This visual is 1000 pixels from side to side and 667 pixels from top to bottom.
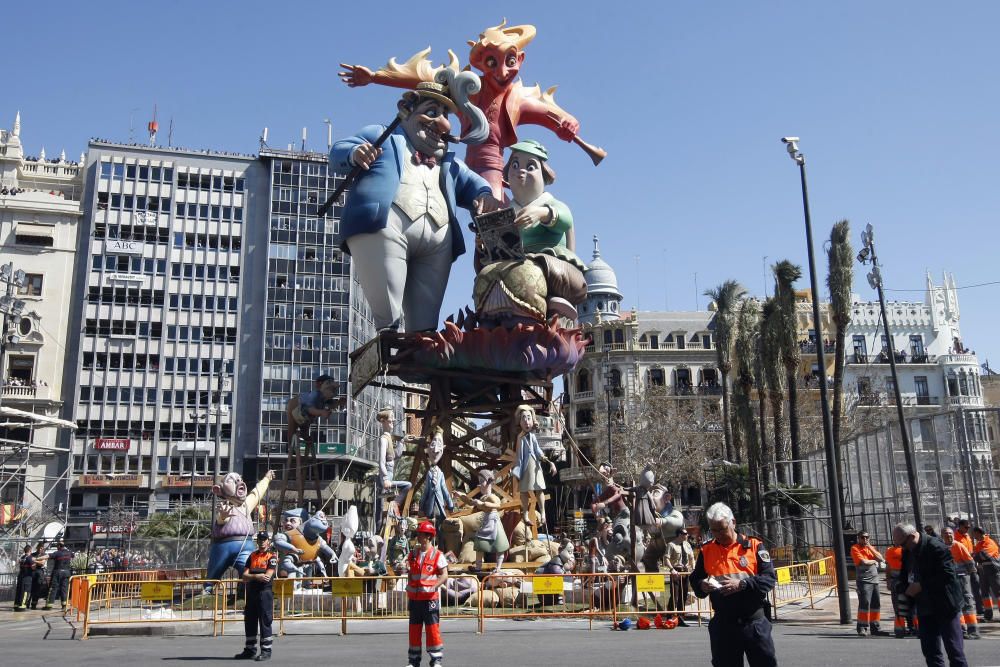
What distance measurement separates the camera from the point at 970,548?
15.0 m

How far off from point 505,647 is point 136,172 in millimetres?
60997

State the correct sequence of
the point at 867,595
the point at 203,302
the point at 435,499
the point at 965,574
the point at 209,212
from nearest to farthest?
the point at 867,595
the point at 965,574
the point at 435,499
the point at 203,302
the point at 209,212

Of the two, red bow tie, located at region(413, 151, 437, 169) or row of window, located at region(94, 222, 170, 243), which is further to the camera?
row of window, located at region(94, 222, 170, 243)

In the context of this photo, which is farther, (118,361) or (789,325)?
(118,361)

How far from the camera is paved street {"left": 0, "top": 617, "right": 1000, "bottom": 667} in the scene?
10.5 m

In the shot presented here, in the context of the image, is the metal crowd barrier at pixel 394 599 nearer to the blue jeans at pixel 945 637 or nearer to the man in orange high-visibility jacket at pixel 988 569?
the man in orange high-visibility jacket at pixel 988 569

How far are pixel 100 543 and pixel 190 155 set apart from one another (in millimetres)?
30102

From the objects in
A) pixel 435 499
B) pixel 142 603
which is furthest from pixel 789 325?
pixel 142 603

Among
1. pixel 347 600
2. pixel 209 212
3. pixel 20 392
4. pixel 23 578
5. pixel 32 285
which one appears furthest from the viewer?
pixel 209 212

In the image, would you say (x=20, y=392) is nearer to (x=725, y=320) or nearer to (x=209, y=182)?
(x=209, y=182)

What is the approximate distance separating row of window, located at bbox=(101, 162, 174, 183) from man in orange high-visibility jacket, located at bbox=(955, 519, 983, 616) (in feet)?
202

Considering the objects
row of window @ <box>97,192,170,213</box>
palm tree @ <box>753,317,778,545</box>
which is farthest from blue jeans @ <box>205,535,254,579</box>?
row of window @ <box>97,192,170,213</box>

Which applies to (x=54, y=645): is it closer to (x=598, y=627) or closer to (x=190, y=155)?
(x=598, y=627)

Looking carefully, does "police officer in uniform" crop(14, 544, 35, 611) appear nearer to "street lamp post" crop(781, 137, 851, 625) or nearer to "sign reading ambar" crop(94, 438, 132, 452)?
"street lamp post" crop(781, 137, 851, 625)
